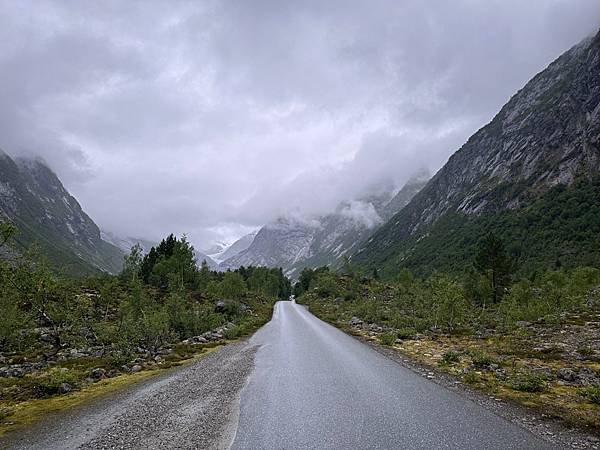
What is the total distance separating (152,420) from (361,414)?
6.38 m

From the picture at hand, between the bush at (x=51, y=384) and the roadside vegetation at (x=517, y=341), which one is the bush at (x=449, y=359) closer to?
the roadside vegetation at (x=517, y=341)

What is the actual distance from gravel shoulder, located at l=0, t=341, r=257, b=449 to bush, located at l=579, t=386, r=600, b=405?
1141 cm

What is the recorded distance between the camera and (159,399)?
547 inches

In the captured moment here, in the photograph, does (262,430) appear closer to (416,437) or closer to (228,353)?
(416,437)

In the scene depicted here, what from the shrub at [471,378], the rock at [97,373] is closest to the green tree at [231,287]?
the rock at [97,373]

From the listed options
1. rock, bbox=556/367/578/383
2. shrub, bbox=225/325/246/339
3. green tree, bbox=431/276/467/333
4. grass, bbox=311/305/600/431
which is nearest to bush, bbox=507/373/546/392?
grass, bbox=311/305/600/431

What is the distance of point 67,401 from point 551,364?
2211 cm

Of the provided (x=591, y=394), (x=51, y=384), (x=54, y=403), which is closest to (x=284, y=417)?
(x=54, y=403)

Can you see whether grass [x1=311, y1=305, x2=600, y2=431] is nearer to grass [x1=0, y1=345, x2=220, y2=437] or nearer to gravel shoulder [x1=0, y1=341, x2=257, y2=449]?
gravel shoulder [x1=0, y1=341, x2=257, y2=449]

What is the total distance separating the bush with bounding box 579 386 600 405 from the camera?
11766mm

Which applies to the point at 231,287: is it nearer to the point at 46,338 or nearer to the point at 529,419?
the point at 46,338

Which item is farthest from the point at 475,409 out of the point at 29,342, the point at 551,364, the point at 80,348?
the point at 29,342

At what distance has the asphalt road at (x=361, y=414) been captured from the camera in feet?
29.3

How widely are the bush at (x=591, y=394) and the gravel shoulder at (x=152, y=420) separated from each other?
11.4 metres
